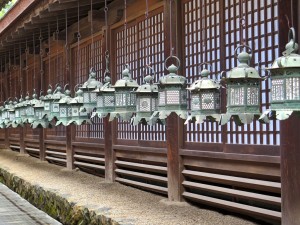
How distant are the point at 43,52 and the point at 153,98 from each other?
10.8m

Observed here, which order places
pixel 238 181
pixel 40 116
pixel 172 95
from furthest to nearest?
pixel 40 116 < pixel 238 181 < pixel 172 95

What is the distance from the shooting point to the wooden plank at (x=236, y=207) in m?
6.58

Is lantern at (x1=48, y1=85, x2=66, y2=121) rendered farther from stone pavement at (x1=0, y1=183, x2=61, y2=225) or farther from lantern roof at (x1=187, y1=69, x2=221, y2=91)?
lantern roof at (x1=187, y1=69, x2=221, y2=91)

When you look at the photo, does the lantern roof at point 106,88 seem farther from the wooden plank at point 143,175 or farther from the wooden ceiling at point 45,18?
the wooden ceiling at point 45,18

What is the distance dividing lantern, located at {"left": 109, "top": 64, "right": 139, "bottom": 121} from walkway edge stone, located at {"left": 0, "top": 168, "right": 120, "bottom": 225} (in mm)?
1507

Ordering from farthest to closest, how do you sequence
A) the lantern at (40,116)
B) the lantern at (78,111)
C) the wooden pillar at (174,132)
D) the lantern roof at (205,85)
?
the lantern at (40,116) → the lantern at (78,111) → the wooden pillar at (174,132) → the lantern roof at (205,85)

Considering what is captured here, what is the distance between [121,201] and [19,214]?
1933 millimetres

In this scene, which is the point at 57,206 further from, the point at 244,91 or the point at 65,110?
the point at 244,91

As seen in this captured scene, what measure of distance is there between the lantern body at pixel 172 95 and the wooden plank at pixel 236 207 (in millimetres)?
1718

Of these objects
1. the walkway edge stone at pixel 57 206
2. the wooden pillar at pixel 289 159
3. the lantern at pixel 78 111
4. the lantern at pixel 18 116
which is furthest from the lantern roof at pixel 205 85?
the lantern at pixel 18 116

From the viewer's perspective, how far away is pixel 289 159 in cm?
601

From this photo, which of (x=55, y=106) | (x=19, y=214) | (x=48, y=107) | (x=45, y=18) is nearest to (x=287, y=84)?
(x=19, y=214)

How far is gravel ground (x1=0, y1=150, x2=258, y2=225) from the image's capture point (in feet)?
23.9

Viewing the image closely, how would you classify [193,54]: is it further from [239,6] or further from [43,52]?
[43,52]
